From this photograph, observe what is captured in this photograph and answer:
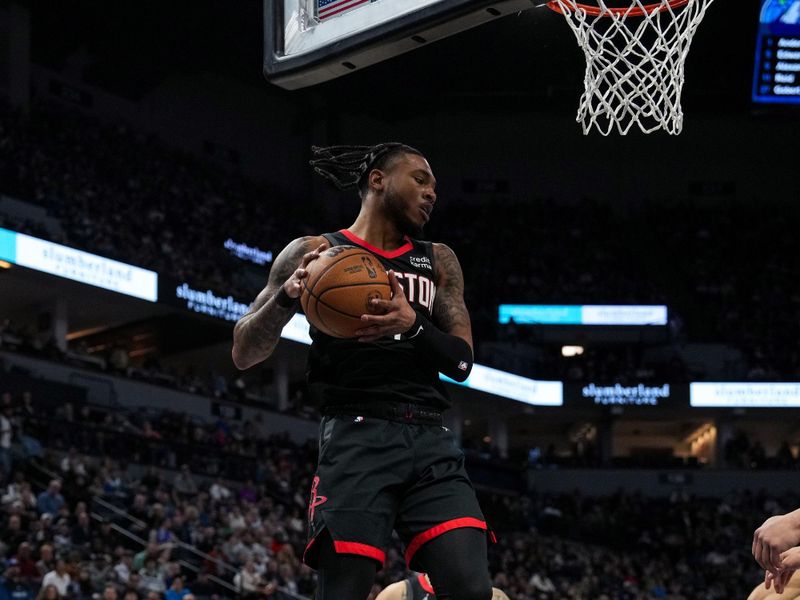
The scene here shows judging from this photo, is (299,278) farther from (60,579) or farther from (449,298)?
(60,579)

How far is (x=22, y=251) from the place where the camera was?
76.2 ft

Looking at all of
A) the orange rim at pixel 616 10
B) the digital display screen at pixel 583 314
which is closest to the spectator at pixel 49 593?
the orange rim at pixel 616 10

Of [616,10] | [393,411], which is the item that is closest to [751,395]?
[616,10]

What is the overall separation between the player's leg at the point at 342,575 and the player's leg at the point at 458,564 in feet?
0.70

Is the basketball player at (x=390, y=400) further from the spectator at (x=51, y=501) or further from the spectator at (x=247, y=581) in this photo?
the spectator at (x=51, y=501)

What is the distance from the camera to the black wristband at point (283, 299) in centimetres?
443

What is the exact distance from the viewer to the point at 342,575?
423cm

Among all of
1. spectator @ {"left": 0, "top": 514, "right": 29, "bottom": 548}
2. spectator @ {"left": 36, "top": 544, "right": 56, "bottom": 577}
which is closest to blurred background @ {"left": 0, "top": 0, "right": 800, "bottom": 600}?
spectator @ {"left": 0, "top": 514, "right": 29, "bottom": 548}

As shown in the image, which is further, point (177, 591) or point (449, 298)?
point (177, 591)

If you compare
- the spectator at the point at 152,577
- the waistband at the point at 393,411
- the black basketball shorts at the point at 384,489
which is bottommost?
the spectator at the point at 152,577

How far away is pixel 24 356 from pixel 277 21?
18.3 meters

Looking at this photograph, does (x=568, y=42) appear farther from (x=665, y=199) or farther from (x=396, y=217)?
(x=396, y=217)

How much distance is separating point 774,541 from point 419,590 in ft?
7.46

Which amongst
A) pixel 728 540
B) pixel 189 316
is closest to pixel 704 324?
pixel 728 540
